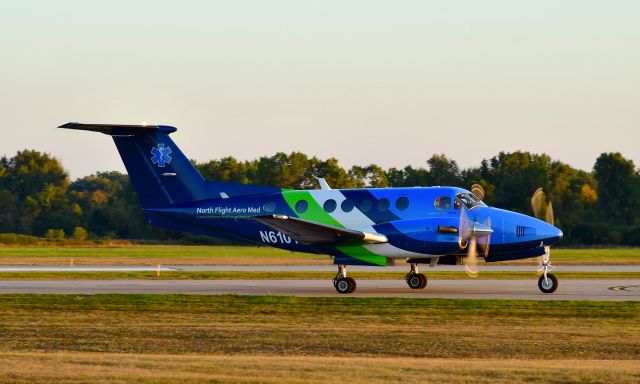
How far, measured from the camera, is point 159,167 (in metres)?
35.4

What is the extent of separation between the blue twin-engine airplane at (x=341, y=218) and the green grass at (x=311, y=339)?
9.07 ft

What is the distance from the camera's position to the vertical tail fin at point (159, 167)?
35.2 metres

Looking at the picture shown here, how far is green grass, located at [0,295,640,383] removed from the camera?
51.7 ft

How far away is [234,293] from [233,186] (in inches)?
170

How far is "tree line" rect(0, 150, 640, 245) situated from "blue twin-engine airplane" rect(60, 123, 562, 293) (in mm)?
53710

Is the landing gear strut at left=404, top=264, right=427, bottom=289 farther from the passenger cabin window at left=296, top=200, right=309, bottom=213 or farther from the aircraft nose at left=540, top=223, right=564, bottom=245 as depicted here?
the aircraft nose at left=540, top=223, right=564, bottom=245

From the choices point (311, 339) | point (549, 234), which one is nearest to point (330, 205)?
point (549, 234)

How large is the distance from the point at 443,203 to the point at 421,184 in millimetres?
79121

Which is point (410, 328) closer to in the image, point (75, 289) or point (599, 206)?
point (75, 289)

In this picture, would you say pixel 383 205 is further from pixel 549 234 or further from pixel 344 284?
pixel 549 234

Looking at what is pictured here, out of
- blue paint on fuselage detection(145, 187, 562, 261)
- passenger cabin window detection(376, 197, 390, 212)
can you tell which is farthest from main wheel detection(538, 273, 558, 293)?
passenger cabin window detection(376, 197, 390, 212)

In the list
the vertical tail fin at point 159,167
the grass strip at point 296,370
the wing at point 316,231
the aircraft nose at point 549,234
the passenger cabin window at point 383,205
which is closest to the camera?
the grass strip at point 296,370

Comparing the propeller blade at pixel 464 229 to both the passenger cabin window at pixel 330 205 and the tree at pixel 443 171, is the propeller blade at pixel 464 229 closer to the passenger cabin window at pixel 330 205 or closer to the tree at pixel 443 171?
the passenger cabin window at pixel 330 205

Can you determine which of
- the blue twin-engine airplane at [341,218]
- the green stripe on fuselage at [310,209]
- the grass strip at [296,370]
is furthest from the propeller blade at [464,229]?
the grass strip at [296,370]
